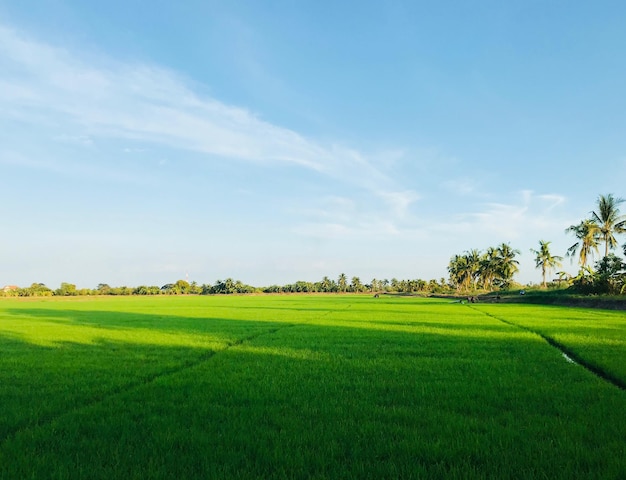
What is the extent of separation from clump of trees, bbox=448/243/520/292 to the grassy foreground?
214ft

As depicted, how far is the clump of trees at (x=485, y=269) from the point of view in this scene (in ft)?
238

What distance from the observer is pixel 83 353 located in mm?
11977

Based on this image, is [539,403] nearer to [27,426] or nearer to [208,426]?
[208,426]

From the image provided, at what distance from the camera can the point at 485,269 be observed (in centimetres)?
7556

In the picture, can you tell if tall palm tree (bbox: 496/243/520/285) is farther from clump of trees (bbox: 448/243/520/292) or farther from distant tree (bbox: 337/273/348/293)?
distant tree (bbox: 337/273/348/293)

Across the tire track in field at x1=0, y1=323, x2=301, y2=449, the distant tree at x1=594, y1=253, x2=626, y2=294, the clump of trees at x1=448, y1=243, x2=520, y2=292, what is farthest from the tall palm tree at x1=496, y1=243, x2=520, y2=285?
the tire track in field at x1=0, y1=323, x2=301, y2=449

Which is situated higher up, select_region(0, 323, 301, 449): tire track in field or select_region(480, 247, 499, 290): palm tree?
select_region(480, 247, 499, 290): palm tree

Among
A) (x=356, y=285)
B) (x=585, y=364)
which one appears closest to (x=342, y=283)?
(x=356, y=285)

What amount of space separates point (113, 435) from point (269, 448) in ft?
6.35

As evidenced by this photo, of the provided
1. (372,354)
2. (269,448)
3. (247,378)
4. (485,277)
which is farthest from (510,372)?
(485,277)

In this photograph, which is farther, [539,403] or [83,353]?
[83,353]

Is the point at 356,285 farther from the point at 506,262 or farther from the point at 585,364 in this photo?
the point at 585,364

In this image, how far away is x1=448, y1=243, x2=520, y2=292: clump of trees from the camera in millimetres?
72438

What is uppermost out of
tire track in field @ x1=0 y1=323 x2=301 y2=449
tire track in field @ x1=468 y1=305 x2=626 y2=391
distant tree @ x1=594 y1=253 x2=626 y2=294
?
distant tree @ x1=594 y1=253 x2=626 y2=294
